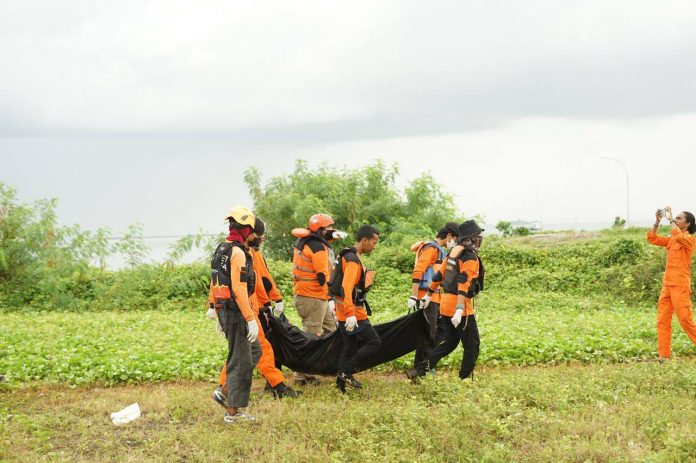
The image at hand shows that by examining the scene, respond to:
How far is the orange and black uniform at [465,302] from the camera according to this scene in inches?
356

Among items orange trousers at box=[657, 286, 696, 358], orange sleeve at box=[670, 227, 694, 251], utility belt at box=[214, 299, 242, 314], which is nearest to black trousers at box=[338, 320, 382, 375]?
utility belt at box=[214, 299, 242, 314]

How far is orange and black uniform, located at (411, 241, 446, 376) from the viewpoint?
9.91 m

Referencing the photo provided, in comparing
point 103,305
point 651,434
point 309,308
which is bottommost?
point 103,305

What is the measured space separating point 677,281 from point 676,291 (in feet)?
0.48

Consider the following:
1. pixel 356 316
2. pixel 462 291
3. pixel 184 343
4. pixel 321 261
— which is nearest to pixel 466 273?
pixel 462 291

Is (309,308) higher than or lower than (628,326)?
higher

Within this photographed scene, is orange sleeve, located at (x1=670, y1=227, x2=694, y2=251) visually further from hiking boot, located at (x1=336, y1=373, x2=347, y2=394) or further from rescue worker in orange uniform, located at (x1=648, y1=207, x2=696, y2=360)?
hiking boot, located at (x1=336, y1=373, x2=347, y2=394)

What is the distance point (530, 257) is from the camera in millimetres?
21188

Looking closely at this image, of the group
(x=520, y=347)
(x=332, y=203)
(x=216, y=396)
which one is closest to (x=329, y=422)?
(x=216, y=396)

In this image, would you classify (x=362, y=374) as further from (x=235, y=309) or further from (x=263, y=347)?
(x=235, y=309)

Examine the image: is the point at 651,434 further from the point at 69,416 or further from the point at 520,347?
the point at 69,416

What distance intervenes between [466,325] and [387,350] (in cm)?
120

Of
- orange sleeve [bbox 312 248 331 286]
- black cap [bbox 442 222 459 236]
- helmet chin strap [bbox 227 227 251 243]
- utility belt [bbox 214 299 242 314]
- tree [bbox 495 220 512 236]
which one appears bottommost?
tree [bbox 495 220 512 236]

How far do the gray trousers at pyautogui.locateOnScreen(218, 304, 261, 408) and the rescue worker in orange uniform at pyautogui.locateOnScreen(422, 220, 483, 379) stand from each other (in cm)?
261
